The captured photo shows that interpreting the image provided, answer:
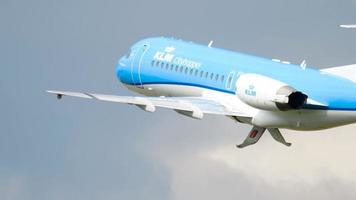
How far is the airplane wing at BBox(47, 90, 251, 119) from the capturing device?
132m

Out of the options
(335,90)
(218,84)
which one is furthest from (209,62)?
(335,90)

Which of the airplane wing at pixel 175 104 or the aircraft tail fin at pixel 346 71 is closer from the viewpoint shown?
the aircraft tail fin at pixel 346 71

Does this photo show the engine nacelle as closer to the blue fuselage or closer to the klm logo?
the klm logo

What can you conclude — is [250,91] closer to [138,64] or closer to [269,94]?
[269,94]

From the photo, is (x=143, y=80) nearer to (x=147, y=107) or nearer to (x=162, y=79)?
(x=162, y=79)

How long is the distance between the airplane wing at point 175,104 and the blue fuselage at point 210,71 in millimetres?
1381

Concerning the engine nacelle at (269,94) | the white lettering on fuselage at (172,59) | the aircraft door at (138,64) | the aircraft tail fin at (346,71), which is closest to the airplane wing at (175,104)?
the engine nacelle at (269,94)

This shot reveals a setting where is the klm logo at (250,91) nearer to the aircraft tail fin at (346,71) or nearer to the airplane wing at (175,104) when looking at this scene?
the airplane wing at (175,104)

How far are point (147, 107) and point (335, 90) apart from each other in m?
8.93

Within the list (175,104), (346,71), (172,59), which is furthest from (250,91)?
(172,59)

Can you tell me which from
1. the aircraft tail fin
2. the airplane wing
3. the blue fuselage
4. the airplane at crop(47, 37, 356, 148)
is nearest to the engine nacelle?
the airplane at crop(47, 37, 356, 148)

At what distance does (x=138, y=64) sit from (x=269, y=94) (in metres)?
16.4

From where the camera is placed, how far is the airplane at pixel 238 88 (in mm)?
129250

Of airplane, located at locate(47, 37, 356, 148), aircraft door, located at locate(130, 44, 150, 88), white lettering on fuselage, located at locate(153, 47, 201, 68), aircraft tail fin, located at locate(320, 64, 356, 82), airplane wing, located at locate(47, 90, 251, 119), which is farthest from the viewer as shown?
aircraft door, located at locate(130, 44, 150, 88)
